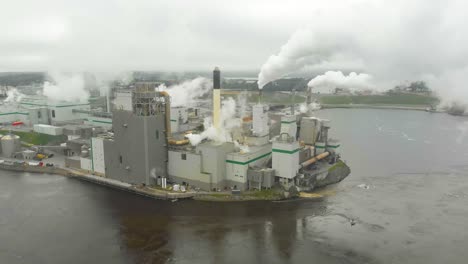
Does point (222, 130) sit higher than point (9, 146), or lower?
higher

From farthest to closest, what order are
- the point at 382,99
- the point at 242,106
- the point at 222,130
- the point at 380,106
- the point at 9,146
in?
1. the point at 382,99
2. the point at 380,106
3. the point at 242,106
4. the point at 9,146
5. the point at 222,130

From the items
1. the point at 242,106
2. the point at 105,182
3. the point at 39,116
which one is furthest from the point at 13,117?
the point at 242,106

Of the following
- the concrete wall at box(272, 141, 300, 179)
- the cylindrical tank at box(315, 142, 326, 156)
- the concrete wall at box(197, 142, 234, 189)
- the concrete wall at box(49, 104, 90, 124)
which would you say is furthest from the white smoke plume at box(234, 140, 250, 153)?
the concrete wall at box(49, 104, 90, 124)

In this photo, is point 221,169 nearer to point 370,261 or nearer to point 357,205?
point 357,205

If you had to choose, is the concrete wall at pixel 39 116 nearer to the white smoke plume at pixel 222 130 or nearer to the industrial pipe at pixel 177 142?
the white smoke plume at pixel 222 130

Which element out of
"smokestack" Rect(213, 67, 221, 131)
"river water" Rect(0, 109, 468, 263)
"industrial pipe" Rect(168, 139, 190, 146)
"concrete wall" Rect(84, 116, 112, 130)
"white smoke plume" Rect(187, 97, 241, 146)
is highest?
"smokestack" Rect(213, 67, 221, 131)

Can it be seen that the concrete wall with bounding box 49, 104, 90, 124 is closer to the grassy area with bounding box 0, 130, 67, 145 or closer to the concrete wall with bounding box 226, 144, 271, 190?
the grassy area with bounding box 0, 130, 67, 145

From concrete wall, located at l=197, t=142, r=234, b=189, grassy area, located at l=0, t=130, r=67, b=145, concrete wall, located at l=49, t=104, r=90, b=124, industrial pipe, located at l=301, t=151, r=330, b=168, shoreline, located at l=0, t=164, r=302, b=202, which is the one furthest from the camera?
concrete wall, located at l=49, t=104, r=90, b=124

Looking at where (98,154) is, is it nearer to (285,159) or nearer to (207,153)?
(207,153)
